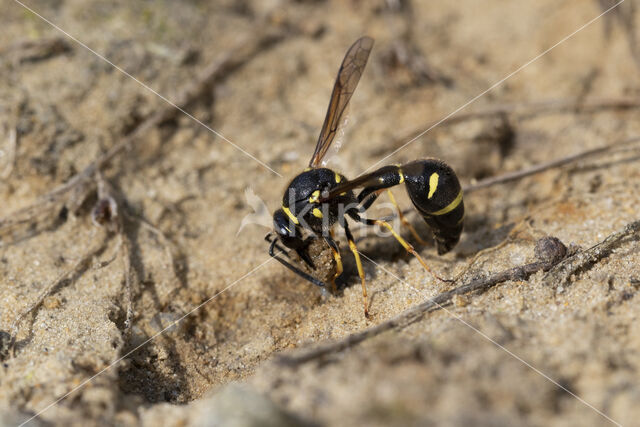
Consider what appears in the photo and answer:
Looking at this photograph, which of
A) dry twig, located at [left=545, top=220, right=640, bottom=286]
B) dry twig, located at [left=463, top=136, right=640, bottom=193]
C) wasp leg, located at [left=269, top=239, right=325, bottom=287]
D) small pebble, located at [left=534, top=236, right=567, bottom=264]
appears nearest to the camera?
dry twig, located at [left=545, top=220, right=640, bottom=286]

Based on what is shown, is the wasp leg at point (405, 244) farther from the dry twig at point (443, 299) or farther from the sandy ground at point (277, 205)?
the dry twig at point (443, 299)

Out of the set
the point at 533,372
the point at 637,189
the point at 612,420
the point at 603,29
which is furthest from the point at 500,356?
the point at 603,29

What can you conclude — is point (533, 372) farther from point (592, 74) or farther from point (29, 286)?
point (592, 74)

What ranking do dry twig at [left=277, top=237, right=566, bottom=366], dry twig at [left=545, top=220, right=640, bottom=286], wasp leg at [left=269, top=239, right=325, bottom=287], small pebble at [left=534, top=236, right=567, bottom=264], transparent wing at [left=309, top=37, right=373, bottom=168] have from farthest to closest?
transparent wing at [left=309, top=37, right=373, bottom=168] → wasp leg at [left=269, top=239, right=325, bottom=287] → small pebble at [left=534, top=236, right=567, bottom=264] → dry twig at [left=545, top=220, right=640, bottom=286] → dry twig at [left=277, top=237, right=566, bottom=366]

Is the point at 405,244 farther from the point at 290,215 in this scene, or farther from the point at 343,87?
the point at 343,87

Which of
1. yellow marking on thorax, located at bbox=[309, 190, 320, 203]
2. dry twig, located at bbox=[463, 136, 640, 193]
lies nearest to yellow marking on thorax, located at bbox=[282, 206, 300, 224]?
yellow marking on thorax, located at bbox=[309, 190, 320, 203]

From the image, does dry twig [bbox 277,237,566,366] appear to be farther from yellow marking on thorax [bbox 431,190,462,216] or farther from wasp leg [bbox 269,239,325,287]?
wasp leg [bbox 269,239,325,287]

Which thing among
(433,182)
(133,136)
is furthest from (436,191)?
(133,136)

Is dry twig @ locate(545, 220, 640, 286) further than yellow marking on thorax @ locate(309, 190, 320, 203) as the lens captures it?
Result: No
